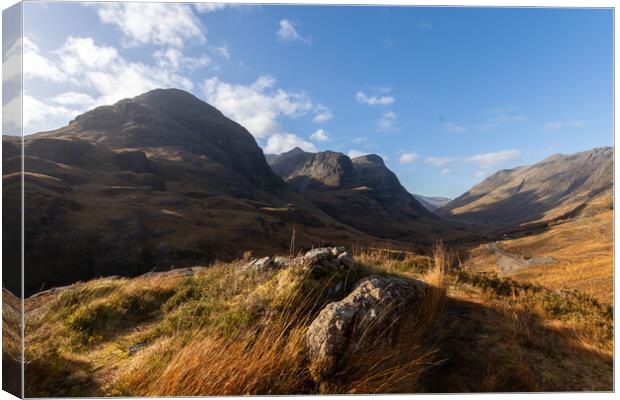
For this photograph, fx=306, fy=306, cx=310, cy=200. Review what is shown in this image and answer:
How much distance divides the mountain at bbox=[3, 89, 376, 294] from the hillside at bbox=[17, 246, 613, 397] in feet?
5.91

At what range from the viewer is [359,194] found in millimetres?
125625

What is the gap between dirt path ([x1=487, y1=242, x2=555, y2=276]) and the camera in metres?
31.8

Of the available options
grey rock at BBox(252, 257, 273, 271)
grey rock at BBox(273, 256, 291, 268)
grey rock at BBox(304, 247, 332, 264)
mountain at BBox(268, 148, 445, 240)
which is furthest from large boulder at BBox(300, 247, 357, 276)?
mountain at BBox(268, 148, 445, 240)

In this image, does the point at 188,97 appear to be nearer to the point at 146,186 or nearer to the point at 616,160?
the point at 146,186

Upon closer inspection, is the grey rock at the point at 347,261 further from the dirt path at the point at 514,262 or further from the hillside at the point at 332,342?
the dirt path at the point at 514,262

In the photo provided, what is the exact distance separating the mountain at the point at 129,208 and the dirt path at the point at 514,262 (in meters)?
19.1

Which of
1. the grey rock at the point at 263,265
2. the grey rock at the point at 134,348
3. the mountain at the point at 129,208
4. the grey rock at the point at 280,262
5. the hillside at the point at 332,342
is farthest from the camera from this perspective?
the mountain at the point at 129,208

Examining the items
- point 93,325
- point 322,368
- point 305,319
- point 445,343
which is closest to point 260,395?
point 322,368

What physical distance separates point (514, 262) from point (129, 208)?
153 ft

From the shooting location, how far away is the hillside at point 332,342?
3.37 m

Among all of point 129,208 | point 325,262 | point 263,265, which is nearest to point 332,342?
point 325,262

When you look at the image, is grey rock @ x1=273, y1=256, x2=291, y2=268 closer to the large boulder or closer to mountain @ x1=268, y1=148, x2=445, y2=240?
the large boulder

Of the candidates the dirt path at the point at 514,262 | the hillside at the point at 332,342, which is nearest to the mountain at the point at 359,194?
the dirt path at the point at 514,262

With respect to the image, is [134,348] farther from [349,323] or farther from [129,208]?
[129,208]
